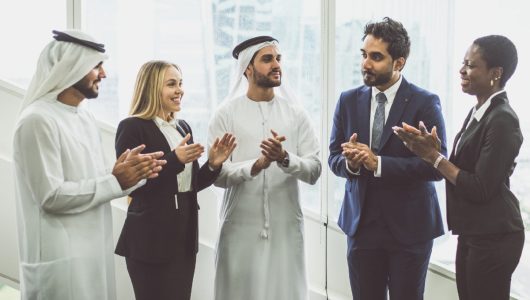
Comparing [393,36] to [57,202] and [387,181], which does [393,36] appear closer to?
[387,181]

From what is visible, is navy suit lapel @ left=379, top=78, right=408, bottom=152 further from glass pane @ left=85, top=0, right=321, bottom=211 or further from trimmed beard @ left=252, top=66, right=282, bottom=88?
glass pane @ left=85, top=0, right=321, bottom=211

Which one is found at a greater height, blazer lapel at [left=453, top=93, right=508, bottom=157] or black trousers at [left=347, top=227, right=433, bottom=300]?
blazer lapel at [left=453, top=93, right=508, bottom=157]

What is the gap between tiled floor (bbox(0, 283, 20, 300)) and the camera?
3922 millimetres

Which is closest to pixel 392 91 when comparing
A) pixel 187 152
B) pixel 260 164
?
pixel 260 164

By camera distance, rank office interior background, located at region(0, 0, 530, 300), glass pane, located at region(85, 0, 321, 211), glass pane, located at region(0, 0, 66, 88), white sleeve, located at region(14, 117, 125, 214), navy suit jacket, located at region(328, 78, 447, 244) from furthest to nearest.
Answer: glass pane, located at region(85, 0, 321, 211), glass pane, located at region(0, 0, 66, 88), office interior background, located at region(0, 0, 530, 300), navy suit jacket, located at region(328, 78, 447, 244), white sleeve, located at region(14, 117, 125, 214)

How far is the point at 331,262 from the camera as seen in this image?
4.46 meters

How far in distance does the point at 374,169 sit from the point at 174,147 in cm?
102

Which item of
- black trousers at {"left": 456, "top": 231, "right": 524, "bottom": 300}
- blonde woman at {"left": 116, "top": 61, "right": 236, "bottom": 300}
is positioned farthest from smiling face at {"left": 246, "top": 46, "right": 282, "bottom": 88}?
black trousers at {"left": 456, "top": 231, "right": 524, "bottom": 300}

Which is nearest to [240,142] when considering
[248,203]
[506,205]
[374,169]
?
[248,203]

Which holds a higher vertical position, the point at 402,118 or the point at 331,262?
the point at 402,118

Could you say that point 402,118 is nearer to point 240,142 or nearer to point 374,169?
point 374,169

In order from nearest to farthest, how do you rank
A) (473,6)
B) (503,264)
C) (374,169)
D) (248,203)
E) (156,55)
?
1. (503,264)
2. (374,169)
3. (248,203)
4. (473,6)
5. (156,55)

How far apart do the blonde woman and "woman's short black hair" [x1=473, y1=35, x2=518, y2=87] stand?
1415 mm

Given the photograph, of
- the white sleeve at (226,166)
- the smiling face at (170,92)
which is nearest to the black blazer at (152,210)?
the smiling face at (170,92)
